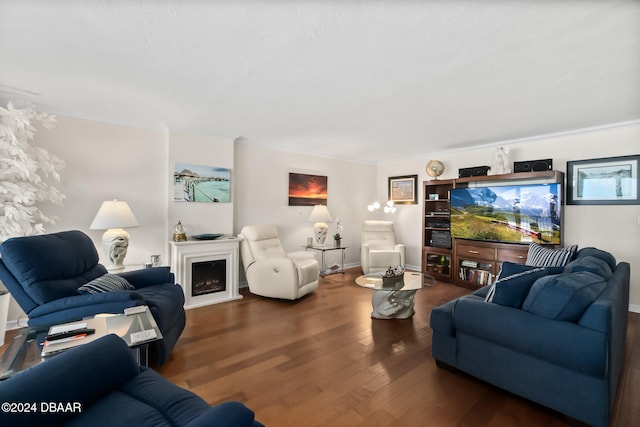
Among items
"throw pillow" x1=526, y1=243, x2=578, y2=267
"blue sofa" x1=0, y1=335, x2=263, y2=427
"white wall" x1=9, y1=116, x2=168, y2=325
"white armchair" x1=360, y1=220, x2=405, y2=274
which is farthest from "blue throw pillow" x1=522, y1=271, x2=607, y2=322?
"white wall" x1=9, y1=116, x2=168, y2=325

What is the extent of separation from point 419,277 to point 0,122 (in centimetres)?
442

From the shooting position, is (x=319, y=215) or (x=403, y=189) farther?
→ (x=403, y=189)

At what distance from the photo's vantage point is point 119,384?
116 cm

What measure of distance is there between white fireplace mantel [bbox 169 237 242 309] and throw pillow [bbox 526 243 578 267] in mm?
3683

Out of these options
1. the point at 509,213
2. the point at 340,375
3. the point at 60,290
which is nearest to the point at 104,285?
the point at 60,290

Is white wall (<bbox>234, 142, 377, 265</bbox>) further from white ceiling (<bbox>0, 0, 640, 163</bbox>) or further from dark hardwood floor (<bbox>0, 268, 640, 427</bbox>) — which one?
dark hardwood floor (<bbox>0, 268, 640, 427</bbox>)

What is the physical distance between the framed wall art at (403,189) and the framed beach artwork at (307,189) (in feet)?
5.09

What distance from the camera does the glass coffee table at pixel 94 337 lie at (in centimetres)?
138

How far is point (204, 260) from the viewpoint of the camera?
3.72 metres

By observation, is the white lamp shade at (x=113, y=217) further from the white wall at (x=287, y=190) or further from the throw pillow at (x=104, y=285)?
the white wall at (x=287, y=190)

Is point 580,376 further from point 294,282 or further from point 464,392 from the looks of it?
point 294,282

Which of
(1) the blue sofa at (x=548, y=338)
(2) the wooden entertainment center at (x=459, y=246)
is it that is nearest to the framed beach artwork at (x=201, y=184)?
(1) the blue sofa at (x=548, y=338)

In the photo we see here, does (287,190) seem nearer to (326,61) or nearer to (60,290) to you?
(326,61)

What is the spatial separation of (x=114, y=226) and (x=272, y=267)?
A: 5.90 feet
